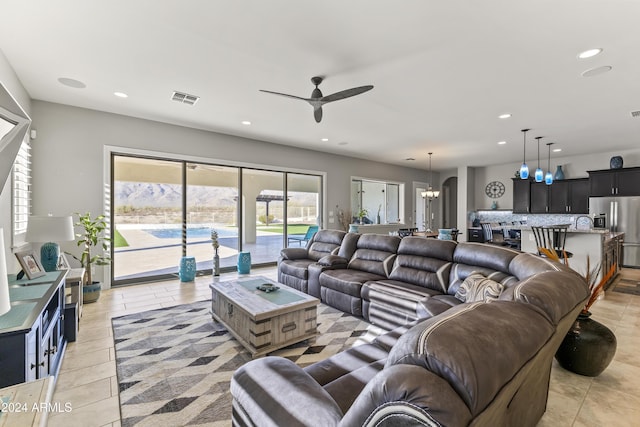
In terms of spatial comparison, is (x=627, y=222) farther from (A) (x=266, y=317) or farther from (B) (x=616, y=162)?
(A) (x=266, y=317)

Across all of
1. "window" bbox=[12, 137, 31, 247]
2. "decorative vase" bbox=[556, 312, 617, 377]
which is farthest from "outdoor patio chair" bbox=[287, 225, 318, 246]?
"decorative vase" bbox=[556, 312, 617, 377]

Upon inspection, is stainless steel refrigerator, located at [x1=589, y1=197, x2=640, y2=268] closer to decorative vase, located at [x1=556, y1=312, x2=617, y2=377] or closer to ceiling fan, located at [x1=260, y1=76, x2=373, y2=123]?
decorative vase, located at [x1=556, y1=312, x2=617, y2=377]

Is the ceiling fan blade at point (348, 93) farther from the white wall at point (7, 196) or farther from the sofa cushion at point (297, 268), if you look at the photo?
the white wall at point (7, 196)

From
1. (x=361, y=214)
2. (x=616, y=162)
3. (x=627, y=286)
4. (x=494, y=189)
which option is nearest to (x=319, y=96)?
(x=361, y=214)

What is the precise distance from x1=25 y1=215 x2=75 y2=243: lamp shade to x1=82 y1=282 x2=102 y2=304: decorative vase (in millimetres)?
1212

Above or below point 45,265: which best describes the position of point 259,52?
above

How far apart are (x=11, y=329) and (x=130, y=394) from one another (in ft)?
2.94

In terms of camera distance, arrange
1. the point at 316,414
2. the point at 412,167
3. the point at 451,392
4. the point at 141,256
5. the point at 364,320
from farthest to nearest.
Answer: the point at 412,167 < the point at 141,256 < the point at 364,320 < the point at 316,414 < the point at 451,392

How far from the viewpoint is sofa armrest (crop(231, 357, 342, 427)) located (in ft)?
3.17

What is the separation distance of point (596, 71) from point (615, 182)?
5.63 meters

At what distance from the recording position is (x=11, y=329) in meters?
1.52

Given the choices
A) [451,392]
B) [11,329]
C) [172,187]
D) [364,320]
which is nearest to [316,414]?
[451,392]

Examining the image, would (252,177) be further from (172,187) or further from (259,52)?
(259,52)

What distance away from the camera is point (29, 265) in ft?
8.87
